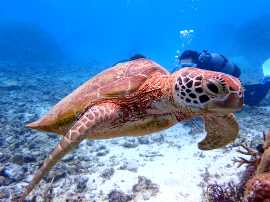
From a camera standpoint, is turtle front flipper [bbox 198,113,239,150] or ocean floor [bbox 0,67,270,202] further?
ocean floor [bbox 0,67,270,202]

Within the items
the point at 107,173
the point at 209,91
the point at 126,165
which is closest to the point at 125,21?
the point at 126,165

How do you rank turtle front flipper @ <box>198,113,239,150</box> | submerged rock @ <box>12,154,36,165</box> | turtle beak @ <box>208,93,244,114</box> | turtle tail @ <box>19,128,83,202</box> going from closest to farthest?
turtle beak @ <box>208,93,244,114</box>
turtle tail @ <box>19,128,83,202</box>
turtle front flipper @ <box>198,113,239,150</box>
submerged rock @ <box>12,154,36,165</box>

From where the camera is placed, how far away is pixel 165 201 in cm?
469

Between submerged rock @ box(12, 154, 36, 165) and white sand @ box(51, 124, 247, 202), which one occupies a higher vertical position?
submerged rock @ box(12, 154, 36, 165)

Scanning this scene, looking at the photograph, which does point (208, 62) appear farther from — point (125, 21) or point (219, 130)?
point (125, 21)

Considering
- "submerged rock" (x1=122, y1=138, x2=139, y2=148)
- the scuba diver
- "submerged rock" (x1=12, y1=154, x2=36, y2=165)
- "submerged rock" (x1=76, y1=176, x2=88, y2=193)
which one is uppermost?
the scuba diver

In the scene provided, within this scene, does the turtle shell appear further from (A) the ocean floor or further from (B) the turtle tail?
(A) the ocean floor

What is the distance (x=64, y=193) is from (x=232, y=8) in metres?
88.7

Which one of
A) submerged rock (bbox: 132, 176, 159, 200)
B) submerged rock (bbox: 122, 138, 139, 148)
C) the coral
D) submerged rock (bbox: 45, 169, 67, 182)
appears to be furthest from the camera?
submerged rock (bbox: 122, 138, 139, 148)

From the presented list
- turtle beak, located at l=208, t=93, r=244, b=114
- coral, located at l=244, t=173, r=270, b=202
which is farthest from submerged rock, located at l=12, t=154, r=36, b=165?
coral, located at l=244, t=173, r=270, b=202

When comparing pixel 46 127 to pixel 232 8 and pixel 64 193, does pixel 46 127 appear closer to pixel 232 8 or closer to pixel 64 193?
pixel 64 193

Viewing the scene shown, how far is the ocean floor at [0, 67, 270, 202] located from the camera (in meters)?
5.00

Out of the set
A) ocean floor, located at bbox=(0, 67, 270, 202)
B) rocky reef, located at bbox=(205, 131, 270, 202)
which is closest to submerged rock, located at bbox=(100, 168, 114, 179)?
ocean floor, located at bbox=(0, 67, 270, 202)

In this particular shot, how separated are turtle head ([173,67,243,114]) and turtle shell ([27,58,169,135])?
2.46 ft
